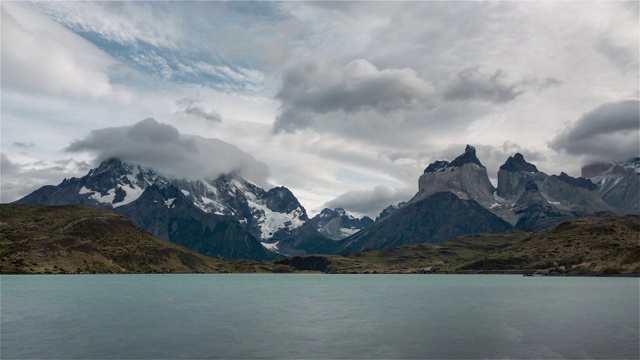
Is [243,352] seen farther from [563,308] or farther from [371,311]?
[563,308]

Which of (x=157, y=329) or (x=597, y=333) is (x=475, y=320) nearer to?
(x=597, y=333)

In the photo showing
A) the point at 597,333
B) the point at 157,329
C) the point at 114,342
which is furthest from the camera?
the point at 157,329

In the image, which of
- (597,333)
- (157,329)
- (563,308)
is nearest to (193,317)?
(157,329)

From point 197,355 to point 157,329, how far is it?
27888 millimetres

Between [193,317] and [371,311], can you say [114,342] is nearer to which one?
[193,317]

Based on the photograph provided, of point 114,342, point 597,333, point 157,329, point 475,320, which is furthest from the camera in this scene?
point 475,320

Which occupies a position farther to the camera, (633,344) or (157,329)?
(157,329)

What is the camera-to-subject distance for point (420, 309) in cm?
12594

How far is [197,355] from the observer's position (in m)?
61.5

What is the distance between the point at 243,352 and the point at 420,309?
72488mm

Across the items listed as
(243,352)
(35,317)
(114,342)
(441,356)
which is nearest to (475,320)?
(441,356)

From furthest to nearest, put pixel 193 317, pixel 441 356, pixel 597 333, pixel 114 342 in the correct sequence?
1. pixel 193 317
2. pixel 597 333
3. pixel 114 342
4. pixel 441 356

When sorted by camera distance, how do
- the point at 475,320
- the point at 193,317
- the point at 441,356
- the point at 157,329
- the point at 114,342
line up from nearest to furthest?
the point at 441,356, the point at 114,342, the point at 157,329, the point at 475,320, the point at 193,317

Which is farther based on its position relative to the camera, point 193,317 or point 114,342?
point 193,317
